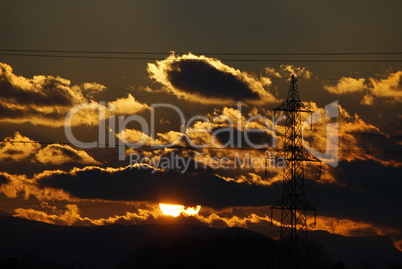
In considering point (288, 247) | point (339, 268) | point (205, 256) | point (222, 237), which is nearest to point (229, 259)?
point (205, 256)

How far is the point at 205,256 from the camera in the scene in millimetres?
146875

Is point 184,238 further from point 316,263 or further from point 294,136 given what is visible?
point 294,136

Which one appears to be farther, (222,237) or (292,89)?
(222,237)

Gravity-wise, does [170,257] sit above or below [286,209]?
below

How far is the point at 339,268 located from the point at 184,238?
400 feet

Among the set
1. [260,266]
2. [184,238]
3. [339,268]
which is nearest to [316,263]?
[260,266]

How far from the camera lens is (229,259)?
143 metres

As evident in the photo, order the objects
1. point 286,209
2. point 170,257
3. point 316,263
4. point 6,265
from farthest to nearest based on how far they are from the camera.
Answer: point 170,257
point 316,263
point 6,265
point 286,209

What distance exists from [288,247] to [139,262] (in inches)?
3488

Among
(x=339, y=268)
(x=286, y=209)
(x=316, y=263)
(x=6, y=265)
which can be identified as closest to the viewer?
(x=339, y=268)

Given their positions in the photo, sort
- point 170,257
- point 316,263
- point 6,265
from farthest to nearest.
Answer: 1. point 170,257
2. point 316,263
3. point 6,265

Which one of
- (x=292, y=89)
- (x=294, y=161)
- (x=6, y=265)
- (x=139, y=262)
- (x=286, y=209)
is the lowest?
(x=139, y=262)

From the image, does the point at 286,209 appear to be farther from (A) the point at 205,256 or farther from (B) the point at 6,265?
(A) the point at 205,256

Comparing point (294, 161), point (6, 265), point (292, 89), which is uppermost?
point (292, 89)
